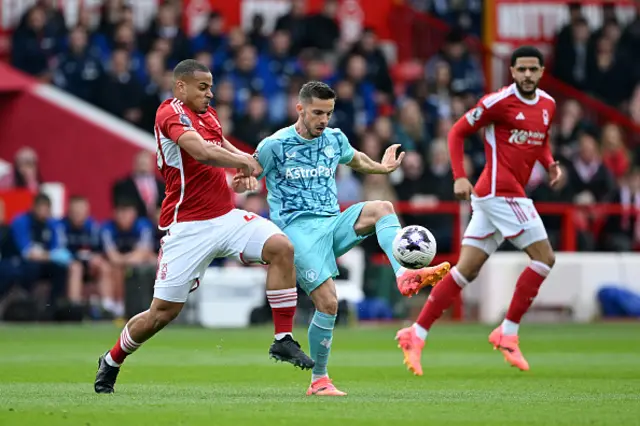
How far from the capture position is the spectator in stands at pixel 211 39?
72.5 ft

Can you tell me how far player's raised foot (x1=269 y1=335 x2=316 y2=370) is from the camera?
27.9ft

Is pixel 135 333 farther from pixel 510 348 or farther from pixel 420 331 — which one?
pixel 510 348

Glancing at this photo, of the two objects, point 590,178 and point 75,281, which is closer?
point 75,281

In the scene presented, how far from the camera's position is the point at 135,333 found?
919 centimetres

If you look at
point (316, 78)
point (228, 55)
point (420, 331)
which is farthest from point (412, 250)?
point (228, 55)

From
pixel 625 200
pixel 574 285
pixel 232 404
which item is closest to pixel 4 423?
pixel 232 404

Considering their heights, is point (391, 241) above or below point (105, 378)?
above

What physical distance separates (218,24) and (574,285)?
7.15 meters

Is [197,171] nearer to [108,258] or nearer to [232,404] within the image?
[232,404]

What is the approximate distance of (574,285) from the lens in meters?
19.2

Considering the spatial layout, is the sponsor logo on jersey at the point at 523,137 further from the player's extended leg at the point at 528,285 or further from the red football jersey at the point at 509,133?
the player's extended leg at the point at 528,285

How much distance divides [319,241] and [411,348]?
231 centimetres

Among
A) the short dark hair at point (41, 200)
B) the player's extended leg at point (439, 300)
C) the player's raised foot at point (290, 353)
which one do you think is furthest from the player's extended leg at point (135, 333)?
the short dark hair at point (41, 200)

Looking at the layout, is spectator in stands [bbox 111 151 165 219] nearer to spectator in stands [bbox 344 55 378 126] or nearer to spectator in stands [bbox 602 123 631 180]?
spectator in stands [bbox 344 55 378 126]
